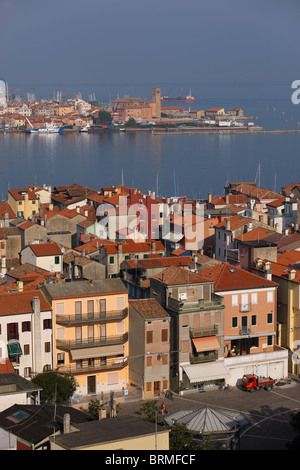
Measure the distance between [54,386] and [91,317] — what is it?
2.99ft

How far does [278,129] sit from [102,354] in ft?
252

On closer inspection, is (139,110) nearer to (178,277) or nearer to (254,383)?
(178,277)

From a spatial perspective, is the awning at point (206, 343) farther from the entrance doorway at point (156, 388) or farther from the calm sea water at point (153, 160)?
the calm sea water at point (153, 160)

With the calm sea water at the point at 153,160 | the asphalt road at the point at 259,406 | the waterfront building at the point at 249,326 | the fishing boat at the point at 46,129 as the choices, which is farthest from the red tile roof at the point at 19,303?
the fishing boat at the point at 46,129

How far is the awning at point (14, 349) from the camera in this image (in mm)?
8766

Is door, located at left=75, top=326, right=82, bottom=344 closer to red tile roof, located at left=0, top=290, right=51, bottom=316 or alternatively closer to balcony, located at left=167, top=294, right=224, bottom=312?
red tile roof, located at left=0, top=290, right=51, bottom=316

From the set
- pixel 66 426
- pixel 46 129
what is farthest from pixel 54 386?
pixel 46 129

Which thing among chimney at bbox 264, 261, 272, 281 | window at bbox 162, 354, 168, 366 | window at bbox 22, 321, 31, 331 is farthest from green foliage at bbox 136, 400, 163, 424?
chimney at bbox 264, 261, 272, 281

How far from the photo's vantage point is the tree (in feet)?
27.7

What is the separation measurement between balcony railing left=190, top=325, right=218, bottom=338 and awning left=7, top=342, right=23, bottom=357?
171cm

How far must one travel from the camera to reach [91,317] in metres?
9.20
